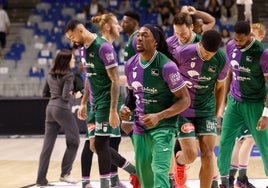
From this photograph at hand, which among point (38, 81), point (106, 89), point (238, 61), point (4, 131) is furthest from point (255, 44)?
point (38, 81)

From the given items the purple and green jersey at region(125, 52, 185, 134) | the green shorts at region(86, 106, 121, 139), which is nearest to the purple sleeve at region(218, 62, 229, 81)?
the purple and green jersey at region(125, 52, 185, 134)

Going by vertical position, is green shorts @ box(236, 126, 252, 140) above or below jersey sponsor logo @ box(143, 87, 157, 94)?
below

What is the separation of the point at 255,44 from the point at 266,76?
1.31 feet

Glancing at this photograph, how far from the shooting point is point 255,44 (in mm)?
7156

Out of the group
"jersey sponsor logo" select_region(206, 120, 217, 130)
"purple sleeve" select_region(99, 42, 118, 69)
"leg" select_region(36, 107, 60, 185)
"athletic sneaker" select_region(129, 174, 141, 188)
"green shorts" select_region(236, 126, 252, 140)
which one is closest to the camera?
"jersey sponsor logo" select_region(206, 120, 217, 130)

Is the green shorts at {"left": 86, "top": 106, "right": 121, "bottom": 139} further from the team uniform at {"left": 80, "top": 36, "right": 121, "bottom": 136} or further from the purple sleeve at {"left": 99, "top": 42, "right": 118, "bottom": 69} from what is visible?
the purple sleeve at {"left": 99, "top": 42, "right": 118, "bottom": 69}

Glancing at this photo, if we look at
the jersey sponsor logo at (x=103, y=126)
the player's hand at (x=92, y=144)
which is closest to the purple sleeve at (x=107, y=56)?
the jersey sponsor logo at (x=103, y=126)

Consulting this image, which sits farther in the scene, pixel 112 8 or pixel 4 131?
pixel 112 8

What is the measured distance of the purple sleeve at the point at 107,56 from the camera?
7.09m

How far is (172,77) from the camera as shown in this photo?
18.7ft

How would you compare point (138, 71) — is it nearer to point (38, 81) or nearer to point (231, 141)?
point (231, 141)

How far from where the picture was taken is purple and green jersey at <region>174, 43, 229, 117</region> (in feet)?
22.1

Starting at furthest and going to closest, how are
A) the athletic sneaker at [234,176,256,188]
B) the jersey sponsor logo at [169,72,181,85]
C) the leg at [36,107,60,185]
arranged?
the leg at [36,107,60,185], the athletic sneaker at [234,176,256,188], the jersey sponsor logo at [169,72,181,85]

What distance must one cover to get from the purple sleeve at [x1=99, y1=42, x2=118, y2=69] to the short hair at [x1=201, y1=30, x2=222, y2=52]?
3.55 feet
